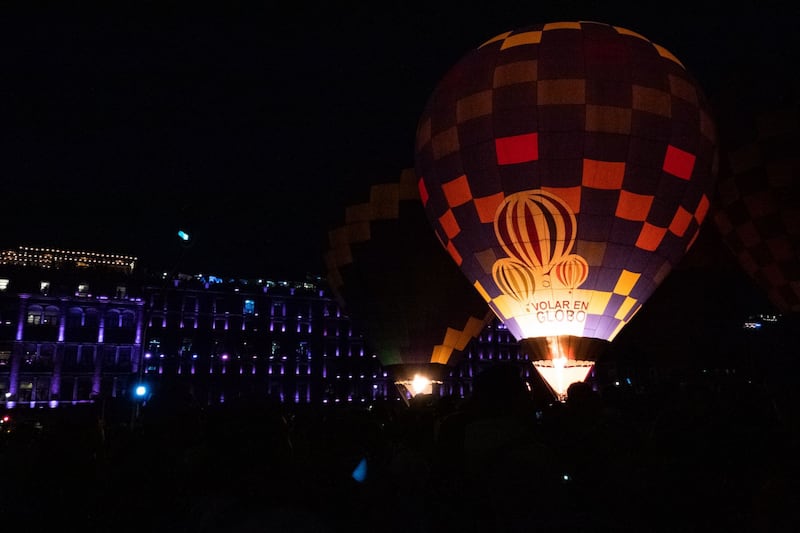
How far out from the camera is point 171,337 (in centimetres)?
4775

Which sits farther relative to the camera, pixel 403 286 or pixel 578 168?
pixel 403 286

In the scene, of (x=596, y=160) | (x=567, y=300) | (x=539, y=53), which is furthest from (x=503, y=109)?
(x=567, y=300)

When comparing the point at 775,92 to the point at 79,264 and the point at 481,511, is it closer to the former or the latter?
the point at 481,511

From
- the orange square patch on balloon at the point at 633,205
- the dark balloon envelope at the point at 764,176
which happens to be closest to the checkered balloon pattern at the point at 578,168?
the orange square patch on balloon at the point at 633,205

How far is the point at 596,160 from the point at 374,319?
9806 millimetres

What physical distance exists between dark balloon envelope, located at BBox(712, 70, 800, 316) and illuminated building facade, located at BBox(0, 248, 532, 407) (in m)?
25.1

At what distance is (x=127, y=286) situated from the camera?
46.7 metres

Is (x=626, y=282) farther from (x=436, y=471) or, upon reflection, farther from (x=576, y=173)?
(x=436, y=471)

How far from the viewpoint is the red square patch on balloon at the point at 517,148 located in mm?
11570

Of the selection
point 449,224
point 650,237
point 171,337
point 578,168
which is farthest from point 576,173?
point 171,337

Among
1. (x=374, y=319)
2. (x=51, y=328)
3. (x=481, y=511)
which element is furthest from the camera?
(x=51, y=328)

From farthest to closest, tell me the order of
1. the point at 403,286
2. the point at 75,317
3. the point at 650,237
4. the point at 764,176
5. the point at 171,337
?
the point at 171,337
the point at 75,317
the point at 403,286
the point at 764,176
the point at 650,237

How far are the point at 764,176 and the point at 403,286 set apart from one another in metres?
9.79

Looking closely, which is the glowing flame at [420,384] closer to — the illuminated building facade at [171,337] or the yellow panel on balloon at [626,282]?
the yellow panel on balloon at [626,282]
